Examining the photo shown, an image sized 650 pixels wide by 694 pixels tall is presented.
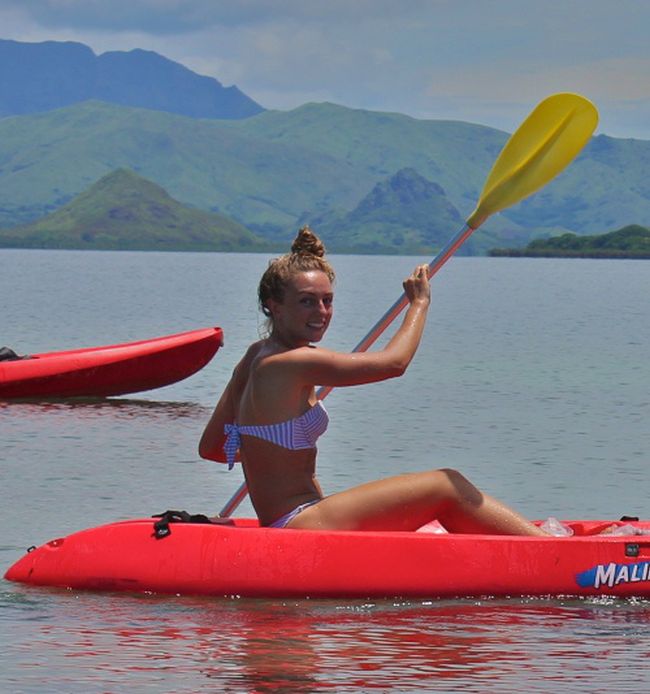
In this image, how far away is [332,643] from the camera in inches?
311

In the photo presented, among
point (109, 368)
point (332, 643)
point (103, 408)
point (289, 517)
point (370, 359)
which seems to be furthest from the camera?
point (109, 368)

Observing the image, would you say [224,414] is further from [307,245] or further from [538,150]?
[538,150]

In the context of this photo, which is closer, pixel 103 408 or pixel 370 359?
pixel 370 359

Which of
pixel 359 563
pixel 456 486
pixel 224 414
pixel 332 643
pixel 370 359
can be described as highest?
pixel 370 359

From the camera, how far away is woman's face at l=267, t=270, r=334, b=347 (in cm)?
773

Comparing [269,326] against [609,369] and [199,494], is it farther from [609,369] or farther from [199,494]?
[609,369]

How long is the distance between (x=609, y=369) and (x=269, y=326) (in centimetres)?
2415

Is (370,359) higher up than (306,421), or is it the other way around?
(370,359)

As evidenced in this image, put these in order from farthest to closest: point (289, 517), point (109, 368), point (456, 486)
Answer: point (109, 368)
point (289, 517)
point (456, 486)

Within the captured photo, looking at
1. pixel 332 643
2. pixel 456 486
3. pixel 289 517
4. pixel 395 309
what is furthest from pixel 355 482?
pixel 332 643

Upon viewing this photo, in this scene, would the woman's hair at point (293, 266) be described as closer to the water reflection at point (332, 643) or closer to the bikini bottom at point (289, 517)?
the bikini bottom at point (289, 517)

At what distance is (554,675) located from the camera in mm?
7414

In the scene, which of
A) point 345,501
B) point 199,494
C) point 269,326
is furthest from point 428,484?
point 199,494

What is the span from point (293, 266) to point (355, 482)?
7616 mm
